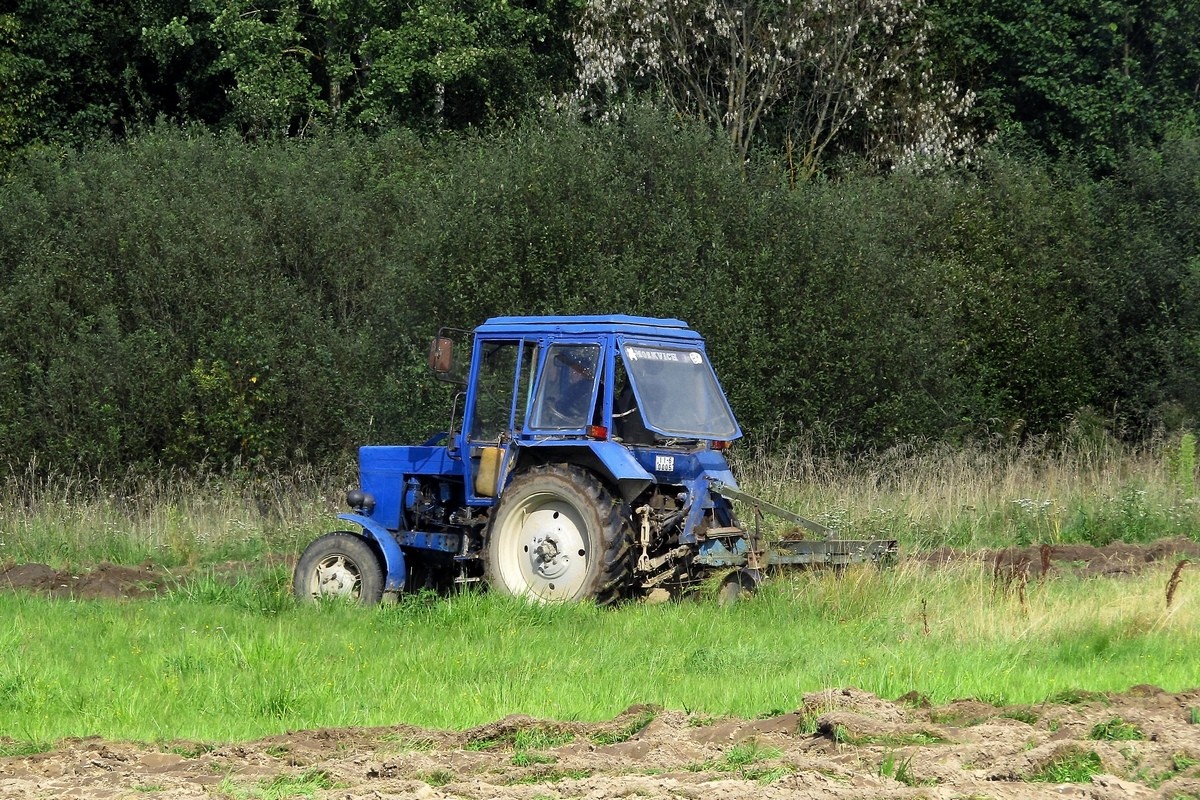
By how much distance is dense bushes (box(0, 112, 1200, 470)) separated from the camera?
815 inches

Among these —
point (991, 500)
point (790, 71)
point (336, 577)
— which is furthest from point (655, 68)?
point (336, 577)

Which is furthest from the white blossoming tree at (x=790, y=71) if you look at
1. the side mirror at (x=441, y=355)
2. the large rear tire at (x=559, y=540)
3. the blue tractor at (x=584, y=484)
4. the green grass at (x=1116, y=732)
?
the green grass at (x=1116, y=732)

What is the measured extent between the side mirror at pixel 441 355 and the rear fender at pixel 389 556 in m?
1.52

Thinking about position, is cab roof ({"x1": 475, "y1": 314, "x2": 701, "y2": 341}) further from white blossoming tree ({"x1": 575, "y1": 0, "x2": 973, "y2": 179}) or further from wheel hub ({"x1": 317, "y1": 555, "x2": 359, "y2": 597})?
white blossoming tree ({"x1": 575, "y1": 0, "x2": 973, "y2": 179})

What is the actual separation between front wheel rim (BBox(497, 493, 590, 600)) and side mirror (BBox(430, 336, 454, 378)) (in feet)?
3.93

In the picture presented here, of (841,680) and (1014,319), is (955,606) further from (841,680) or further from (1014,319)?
(1014,319)

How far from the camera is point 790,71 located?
30141 mm

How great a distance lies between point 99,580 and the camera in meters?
13.6

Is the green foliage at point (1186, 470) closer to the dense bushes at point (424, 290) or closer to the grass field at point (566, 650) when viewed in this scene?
the grass field at point (566, 650)

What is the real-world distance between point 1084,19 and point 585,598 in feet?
83.0

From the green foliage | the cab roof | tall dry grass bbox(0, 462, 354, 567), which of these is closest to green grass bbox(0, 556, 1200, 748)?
the cab roof

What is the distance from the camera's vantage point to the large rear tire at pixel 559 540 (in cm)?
1099

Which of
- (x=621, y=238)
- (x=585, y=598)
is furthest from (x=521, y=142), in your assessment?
(x=585, y=598)

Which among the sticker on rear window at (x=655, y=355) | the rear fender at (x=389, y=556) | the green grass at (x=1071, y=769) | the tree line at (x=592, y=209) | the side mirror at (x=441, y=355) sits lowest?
the rear fender at (x=389, y=556)
